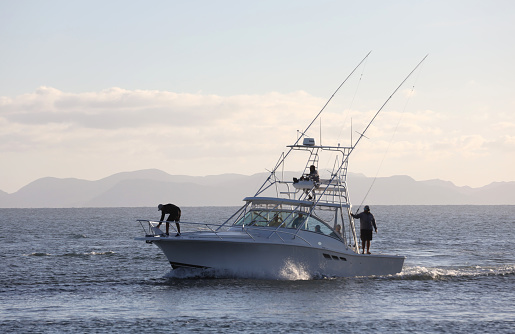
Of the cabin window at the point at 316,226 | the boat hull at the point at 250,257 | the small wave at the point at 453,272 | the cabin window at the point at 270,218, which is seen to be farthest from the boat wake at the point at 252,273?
the small wave at the point at 453,272

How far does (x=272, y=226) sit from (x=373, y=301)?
5.06 meters

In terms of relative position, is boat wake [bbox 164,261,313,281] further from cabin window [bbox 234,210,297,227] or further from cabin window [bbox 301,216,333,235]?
cabin window [bbox 234,210,297,227]

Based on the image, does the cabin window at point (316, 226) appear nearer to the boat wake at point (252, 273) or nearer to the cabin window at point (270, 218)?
the cabin window at point (270, 218)

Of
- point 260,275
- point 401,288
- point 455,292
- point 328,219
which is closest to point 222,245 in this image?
point 260,275

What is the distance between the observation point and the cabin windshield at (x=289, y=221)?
26.2 m

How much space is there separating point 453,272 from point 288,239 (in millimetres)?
9763

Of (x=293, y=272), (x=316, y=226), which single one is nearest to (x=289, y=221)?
(x=316, y=226)

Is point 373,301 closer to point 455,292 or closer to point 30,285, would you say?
point 455,292

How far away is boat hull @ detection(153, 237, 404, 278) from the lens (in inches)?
977

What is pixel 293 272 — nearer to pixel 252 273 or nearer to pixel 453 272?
pixel 252 273

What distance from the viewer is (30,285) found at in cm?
2622

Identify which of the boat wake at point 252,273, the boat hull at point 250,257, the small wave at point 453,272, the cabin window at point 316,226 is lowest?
the small wave at point 453,272

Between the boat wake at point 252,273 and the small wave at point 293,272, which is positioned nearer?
the boat wake at point 252,273

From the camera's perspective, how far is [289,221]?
26266mm
